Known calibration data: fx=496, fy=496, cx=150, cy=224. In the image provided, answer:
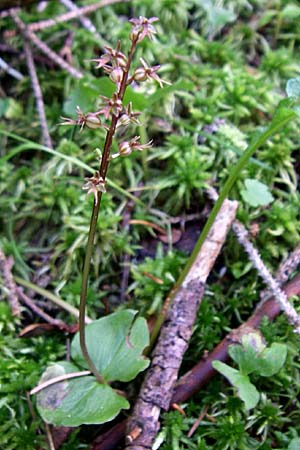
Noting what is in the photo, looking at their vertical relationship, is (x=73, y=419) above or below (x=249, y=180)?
below

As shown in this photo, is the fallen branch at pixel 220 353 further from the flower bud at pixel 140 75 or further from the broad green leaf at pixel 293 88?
the flower bud at pixel 140 75

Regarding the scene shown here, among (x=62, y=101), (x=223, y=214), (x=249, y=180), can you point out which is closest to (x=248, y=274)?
(x=223, y=214)

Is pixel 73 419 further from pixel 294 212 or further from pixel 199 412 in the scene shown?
pixel 294 212

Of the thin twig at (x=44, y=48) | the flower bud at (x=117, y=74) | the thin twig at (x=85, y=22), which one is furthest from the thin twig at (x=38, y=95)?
the flower bud at (x=117, y=74)

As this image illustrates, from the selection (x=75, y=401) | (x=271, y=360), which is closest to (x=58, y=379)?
(x=75, y=401)

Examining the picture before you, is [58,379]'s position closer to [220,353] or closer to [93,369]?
[93,369]

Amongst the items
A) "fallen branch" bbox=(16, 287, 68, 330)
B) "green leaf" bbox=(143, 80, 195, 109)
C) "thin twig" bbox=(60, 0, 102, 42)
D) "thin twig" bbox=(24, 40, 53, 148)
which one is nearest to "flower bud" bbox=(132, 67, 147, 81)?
"green leaf" bbox=(143, 80, 195, 109)

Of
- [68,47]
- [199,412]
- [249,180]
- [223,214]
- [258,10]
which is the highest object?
[258,10]
